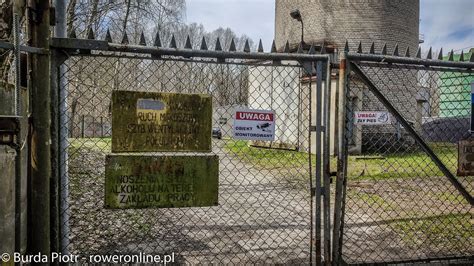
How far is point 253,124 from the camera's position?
3229mm

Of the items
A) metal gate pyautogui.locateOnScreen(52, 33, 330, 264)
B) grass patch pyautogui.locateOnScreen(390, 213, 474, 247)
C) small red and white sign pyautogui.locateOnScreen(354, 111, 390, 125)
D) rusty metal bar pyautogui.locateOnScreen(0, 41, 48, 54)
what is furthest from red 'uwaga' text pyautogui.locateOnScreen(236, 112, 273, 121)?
grass patch pyautogui.locateOnScreen(390, 213, 474, 247)

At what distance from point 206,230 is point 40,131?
3008 millimetres

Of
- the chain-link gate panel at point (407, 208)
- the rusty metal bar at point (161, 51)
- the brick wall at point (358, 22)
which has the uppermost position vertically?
the brick wall at point (358, 22)

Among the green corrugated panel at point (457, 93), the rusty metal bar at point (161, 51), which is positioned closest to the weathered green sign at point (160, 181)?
the rusty metal bar at point (161, 51)

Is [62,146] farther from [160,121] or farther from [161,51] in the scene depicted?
[161,51]

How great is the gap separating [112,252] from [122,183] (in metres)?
1.59

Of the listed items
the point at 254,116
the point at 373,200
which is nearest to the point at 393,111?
the point at 254,116

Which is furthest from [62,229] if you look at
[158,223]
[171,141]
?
[158,223]

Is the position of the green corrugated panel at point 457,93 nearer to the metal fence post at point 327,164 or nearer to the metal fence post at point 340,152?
the metal fence post at point 340,152

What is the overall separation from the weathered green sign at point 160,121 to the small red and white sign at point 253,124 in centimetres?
26

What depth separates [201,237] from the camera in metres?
4.80

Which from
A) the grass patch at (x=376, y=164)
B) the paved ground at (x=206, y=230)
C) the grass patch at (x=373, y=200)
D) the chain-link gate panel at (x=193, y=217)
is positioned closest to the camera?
the chain-link gate panel at (x=193, y=217)

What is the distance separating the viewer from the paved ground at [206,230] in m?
4.18

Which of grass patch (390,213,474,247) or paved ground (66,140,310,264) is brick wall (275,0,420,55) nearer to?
paved ground (66,140,310,264)
